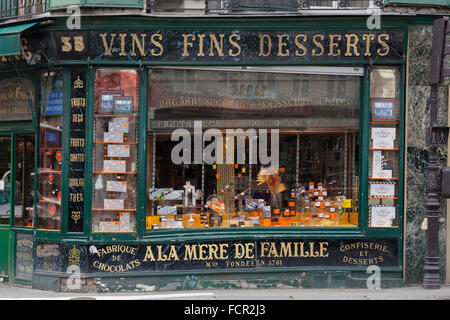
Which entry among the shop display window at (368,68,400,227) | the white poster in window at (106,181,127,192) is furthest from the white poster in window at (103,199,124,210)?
the shop display window at (368,68,400,227)

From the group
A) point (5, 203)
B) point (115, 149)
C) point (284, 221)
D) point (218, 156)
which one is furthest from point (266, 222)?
point (5, 203)

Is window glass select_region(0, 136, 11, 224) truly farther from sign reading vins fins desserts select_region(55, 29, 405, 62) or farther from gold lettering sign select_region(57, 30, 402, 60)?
gold lettering sign select_region(57, 30, 402, 60)

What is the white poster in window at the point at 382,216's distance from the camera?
965cm

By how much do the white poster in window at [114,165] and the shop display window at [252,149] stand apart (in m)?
0.47

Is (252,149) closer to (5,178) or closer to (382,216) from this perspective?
(382,216)

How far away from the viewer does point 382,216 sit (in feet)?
31.7

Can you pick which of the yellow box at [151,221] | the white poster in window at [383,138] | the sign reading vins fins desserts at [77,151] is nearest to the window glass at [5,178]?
the sign reading vins fins desserts at [77,151]

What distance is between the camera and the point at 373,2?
9.70m

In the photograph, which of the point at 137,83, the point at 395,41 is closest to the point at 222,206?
the point at 137,83

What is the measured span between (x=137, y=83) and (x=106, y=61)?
2.08ft

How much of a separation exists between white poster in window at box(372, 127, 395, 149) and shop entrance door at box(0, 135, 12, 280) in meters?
6.78

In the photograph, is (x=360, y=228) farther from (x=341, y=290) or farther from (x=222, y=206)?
(x=222, y=206)

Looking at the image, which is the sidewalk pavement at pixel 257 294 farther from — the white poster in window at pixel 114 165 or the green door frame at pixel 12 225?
the white poster in window at pixel 114 165

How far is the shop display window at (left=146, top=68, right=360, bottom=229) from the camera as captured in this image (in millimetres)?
9805
